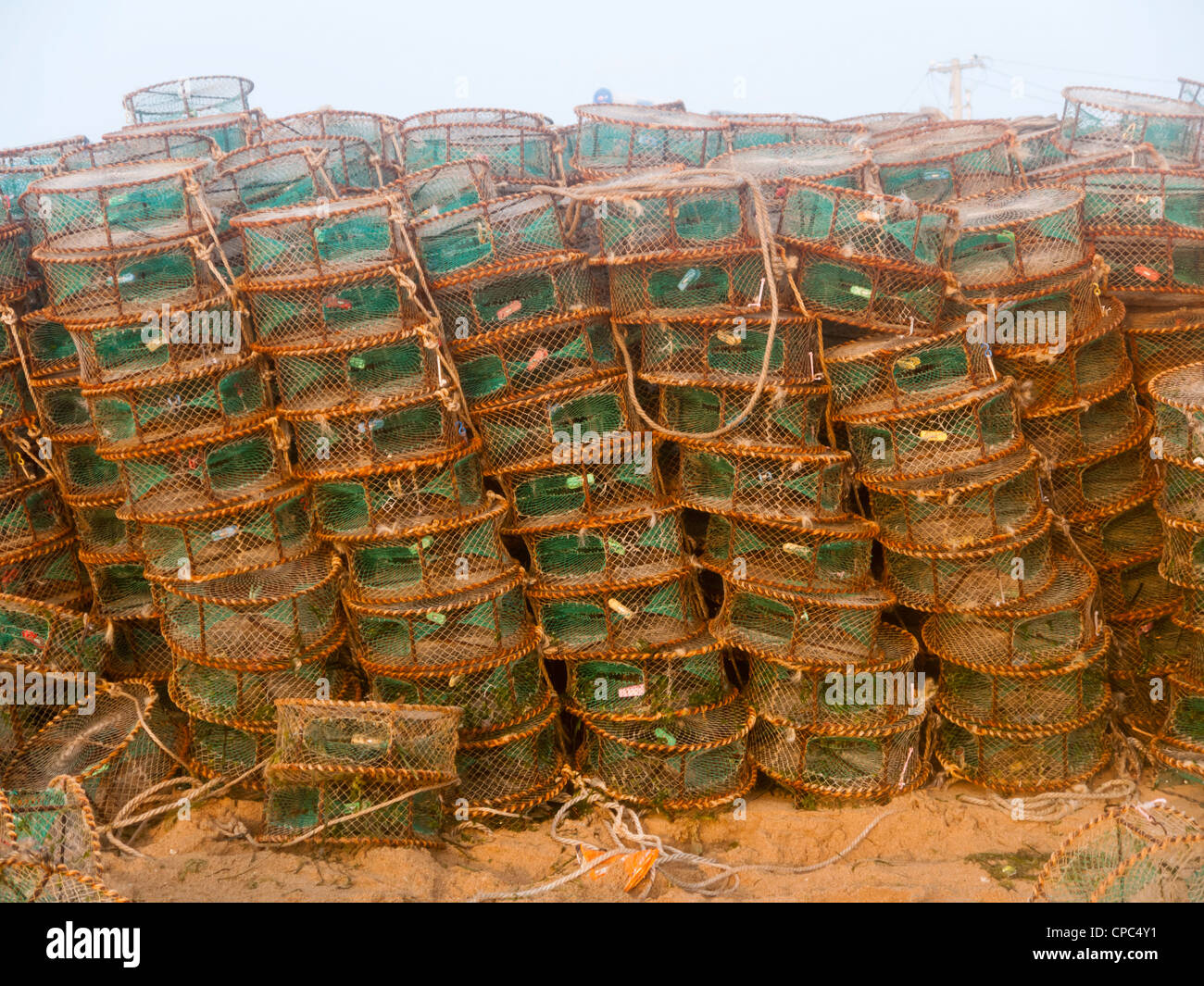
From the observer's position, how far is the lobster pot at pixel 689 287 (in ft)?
19.0

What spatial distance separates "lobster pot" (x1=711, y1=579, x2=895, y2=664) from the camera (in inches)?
225

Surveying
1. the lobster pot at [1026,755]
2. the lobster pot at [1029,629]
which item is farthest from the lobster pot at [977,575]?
the lobster pot at [1026,755]

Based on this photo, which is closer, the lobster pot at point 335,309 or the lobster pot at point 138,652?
the lobster pot at point 335,309

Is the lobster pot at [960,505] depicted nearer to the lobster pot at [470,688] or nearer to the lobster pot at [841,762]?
the lobster pot at [841,762]

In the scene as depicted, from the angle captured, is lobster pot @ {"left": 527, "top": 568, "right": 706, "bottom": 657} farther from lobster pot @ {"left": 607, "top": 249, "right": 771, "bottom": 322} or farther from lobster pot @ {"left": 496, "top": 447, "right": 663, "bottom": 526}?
lobster pot @ {"left": 607, "top": 249, "right": 771, "bottom": 322}

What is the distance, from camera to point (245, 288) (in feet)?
18.7

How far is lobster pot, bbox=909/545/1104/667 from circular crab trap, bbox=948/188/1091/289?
165 centimetres

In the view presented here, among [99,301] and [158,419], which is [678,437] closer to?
[158,419]

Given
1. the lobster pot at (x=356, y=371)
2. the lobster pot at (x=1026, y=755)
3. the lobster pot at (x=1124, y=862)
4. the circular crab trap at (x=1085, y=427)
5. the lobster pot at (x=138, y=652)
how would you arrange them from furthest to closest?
the lobster pot at (x=138, y=652)
the circular crab trap at (x=1085, y=427)
the lobster pot at (x=1026, y=755)
the lobster pot at (x=356, y=371)
the lobster pot at (x=1124, y=862)

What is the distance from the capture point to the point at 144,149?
758 cm

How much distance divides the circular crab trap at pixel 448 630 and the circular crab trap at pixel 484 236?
165 centimetres

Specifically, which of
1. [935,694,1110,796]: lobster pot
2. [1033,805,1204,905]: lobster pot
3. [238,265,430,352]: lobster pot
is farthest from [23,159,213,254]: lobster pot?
[1033,805,1204,905]: lobster pot

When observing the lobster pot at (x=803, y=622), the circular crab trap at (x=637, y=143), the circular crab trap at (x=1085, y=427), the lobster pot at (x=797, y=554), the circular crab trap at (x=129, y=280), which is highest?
the circular crab trap at (x=637, y=143)
